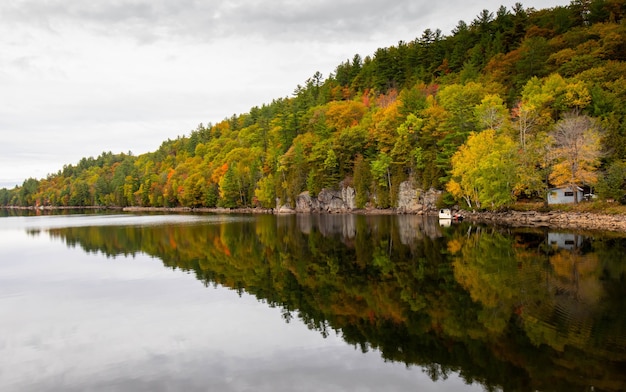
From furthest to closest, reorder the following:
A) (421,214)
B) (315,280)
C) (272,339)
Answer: (421,214) < (315,280) < (272,339)

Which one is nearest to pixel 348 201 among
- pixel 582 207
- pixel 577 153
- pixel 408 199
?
pixel 408 199

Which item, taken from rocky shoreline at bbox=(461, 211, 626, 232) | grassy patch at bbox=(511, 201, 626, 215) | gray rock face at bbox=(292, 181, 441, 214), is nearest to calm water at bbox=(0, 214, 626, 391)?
rocky shoreline at bbox=(461, 211, 626, 232)

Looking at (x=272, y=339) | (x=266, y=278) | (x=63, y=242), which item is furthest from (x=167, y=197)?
(x=272, y=339)

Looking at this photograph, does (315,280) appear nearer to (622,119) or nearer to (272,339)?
(272,339)

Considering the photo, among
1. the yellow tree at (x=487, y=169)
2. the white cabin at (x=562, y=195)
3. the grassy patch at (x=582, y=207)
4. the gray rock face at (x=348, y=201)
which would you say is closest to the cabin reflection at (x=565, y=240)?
the grassy patch at (x=582, y=207)

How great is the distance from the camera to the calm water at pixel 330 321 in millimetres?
12297

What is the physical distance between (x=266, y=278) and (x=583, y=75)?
64299 millimetres

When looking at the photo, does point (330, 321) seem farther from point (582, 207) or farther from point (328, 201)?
point (328, 201)

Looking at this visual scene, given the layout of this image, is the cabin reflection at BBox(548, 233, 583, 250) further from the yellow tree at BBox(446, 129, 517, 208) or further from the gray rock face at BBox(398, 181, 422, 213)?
the gray rock face at BBox(398, 181, 422, 213)

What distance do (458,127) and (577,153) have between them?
23.1 meters

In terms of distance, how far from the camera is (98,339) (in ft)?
54.4

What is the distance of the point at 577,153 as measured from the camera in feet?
160

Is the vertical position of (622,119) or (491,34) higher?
(491,34)

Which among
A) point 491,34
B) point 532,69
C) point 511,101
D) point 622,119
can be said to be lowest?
point 622,119
